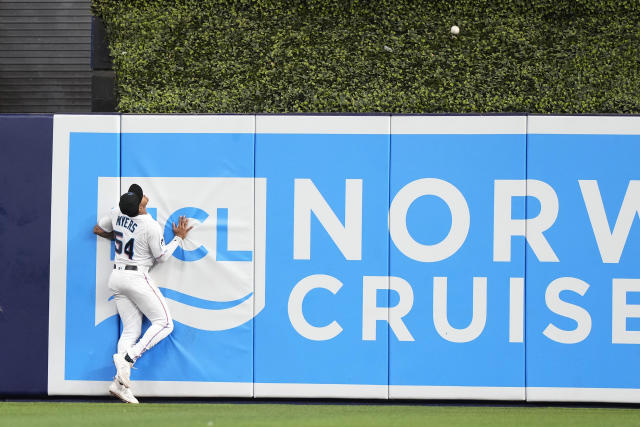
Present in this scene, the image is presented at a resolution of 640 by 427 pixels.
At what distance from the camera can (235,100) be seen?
9359 mm

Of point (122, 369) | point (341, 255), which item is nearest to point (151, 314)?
point (122, 369)

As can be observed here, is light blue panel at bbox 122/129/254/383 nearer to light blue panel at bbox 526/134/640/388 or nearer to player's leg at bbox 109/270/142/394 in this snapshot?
player's leg at bbox 109/270/142/394

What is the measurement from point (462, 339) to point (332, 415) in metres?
1.49

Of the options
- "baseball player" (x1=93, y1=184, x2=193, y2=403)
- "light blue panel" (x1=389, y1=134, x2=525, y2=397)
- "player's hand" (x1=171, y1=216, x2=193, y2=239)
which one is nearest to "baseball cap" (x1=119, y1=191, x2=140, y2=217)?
"baseball player" (x1=93, y1=184, x2=193, y2=403)

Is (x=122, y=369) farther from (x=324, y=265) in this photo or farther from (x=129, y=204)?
(x=324, y=265)

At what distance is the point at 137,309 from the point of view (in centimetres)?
629

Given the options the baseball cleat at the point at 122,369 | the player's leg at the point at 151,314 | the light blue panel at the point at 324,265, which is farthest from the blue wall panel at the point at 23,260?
the light blue panel at the point at 324,265

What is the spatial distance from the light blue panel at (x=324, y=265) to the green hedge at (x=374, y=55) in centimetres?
313

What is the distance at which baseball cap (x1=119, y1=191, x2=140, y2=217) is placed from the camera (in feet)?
19.7

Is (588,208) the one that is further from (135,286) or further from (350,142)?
(135,286)

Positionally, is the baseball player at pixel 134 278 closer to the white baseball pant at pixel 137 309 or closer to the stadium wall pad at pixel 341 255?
the white baseball pant at pixel 137 309

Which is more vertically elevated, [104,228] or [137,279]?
[104,228]

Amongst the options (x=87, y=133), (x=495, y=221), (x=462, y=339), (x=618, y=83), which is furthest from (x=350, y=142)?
(x=618, y=83)

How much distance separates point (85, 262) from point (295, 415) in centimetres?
249
